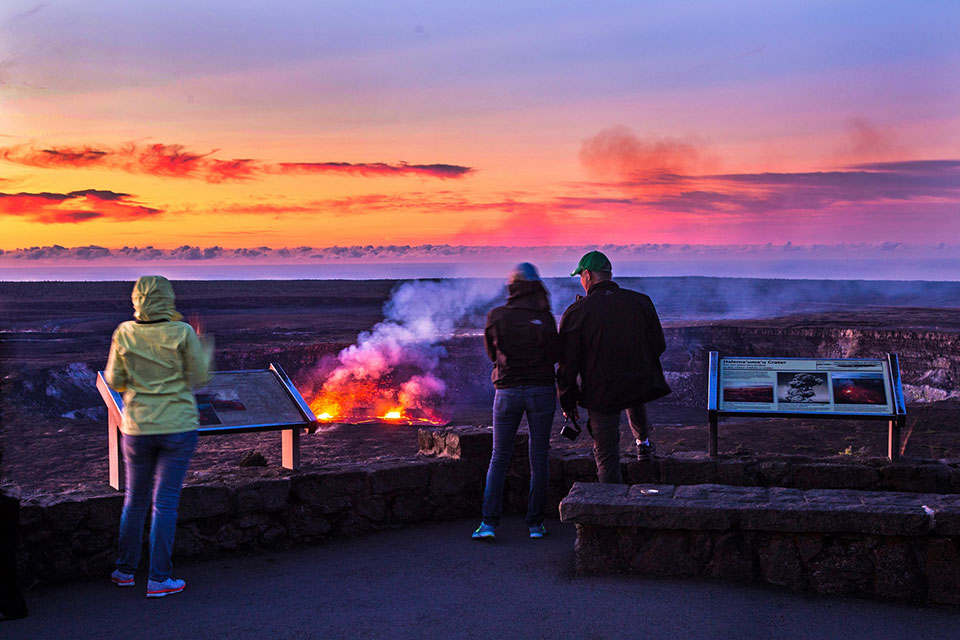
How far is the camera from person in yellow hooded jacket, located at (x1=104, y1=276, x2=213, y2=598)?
490cm

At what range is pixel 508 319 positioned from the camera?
19.2ft

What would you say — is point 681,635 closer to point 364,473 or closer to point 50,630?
point 364,473

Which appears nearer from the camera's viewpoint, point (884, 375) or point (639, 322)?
point (639, 322)

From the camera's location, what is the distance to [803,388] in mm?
7316

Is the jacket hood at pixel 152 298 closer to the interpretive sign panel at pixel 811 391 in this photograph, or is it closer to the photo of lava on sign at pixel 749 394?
the interpretive sign panel at pixel 811 391

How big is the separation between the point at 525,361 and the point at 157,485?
2.47 metres

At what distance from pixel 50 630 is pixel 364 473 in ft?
8.20

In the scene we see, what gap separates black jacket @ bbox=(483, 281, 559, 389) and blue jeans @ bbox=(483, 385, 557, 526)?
0.09m

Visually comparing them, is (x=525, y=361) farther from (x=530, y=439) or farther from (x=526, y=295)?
(x=530, y=439)

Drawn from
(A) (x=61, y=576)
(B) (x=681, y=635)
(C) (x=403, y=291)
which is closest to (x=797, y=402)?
(B) (x=681, y=635)

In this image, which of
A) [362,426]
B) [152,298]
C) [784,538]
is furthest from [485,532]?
[362,426]

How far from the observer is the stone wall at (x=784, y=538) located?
193 inches

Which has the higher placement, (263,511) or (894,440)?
(894,440)

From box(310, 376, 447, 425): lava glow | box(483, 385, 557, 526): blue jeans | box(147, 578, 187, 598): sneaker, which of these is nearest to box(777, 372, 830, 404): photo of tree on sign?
box(483, 385, 557, 526): blue jeans
